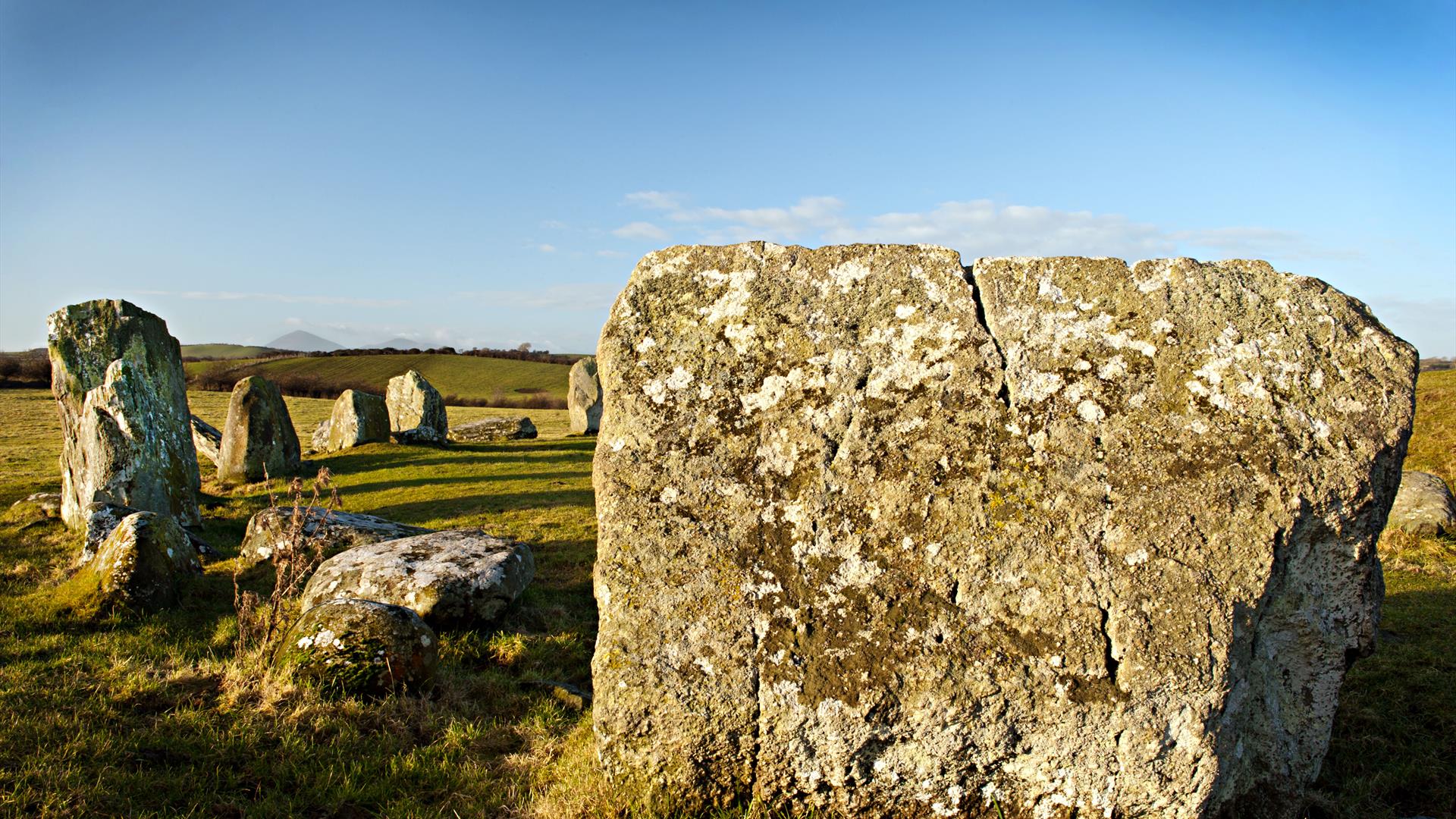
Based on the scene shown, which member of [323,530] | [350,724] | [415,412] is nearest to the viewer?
[350,724]

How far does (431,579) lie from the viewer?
7848mm

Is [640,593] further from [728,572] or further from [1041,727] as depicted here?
[1041,727]

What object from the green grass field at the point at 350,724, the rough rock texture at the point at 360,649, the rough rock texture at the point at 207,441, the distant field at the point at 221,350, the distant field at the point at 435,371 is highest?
the distant field at the point at 221,350

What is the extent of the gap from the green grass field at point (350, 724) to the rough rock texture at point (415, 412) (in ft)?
49.2

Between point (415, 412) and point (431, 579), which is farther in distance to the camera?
point (415, 412)

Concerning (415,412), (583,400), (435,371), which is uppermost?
(435,371)

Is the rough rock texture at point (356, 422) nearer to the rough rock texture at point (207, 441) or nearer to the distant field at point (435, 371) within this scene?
the rough rock texture at point (207, 441)

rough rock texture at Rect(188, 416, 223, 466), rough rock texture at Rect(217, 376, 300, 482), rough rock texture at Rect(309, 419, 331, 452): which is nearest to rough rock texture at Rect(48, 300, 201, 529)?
rough rock texture at Rect(217, 376, 300, 482)

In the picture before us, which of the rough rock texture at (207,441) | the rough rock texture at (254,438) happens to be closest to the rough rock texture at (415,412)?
the rough rock texture at (207,441)

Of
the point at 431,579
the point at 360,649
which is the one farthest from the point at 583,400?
the point at 360,649

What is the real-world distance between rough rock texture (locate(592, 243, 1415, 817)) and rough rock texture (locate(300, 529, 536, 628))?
13.2 ft

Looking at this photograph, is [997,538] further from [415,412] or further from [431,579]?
[415,412]

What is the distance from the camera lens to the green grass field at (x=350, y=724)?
15.1 ft

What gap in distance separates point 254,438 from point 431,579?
13.5m
